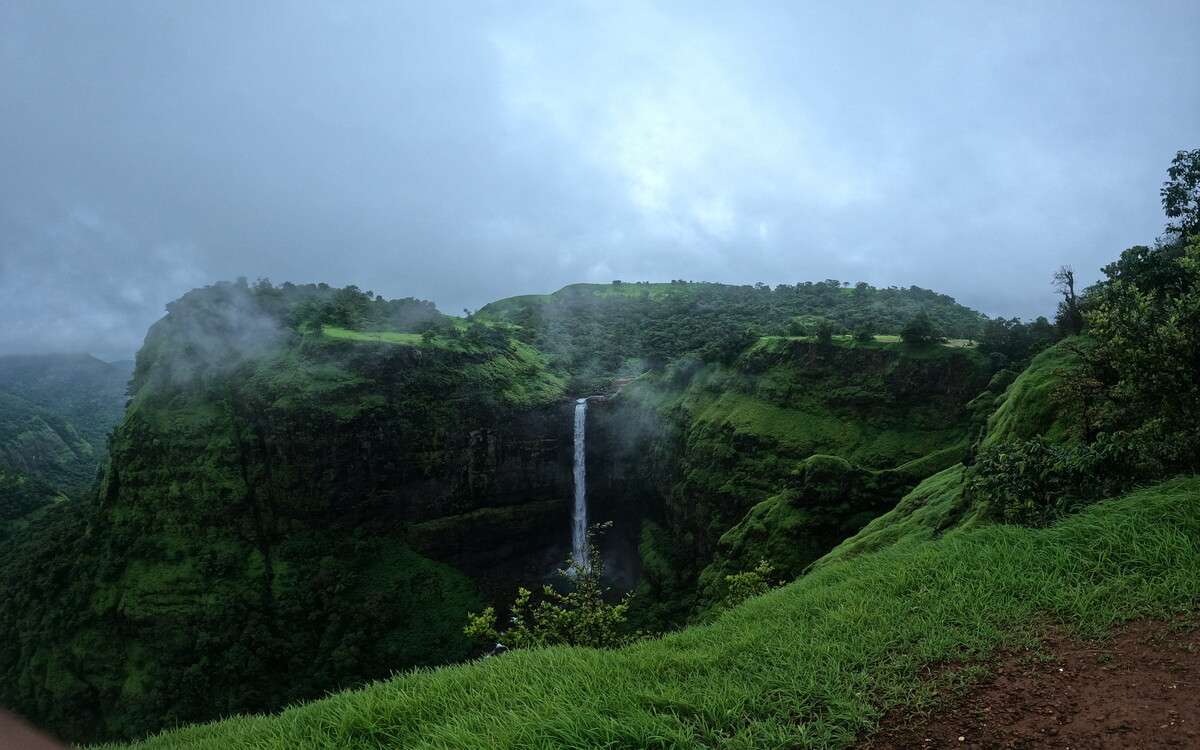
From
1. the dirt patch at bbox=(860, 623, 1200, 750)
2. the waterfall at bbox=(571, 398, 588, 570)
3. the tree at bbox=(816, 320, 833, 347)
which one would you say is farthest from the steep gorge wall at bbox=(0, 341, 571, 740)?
the dirt patch at bbox=(860, 623, 1200, 750)

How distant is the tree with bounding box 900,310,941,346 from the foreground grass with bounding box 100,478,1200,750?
2645 cm

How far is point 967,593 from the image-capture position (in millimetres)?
6285

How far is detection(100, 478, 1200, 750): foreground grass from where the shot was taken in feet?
14.6

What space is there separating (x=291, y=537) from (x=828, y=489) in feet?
124

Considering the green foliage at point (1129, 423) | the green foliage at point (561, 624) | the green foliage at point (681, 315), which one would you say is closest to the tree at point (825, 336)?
the green foliage at point (681, 315)

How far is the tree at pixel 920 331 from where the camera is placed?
30.8m

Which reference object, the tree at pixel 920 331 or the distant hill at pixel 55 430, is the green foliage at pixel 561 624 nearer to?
the tree at pixel 920 331

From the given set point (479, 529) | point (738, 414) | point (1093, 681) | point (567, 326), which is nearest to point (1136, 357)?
point (1093, 681)

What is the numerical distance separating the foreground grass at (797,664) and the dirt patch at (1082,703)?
9.9 inches

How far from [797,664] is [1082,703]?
218cm

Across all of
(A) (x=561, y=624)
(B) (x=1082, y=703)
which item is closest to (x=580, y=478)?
(A) (x=561, y=624)

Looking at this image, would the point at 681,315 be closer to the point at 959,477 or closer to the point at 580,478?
the point at 580,478

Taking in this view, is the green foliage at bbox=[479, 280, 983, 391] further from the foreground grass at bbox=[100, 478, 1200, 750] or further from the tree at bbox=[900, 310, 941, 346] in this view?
the foreground grass at bbox=[100, 478, 1200, 750]

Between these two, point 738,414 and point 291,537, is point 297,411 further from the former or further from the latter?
point 738,414
